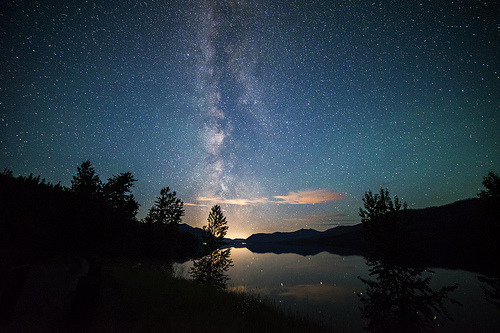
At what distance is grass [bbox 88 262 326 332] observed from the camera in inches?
217

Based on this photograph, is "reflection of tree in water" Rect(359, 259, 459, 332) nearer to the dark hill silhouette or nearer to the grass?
the dark hill silhouette

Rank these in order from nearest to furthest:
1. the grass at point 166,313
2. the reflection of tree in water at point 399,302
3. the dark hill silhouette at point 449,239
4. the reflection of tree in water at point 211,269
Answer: the grass at point 166,313 → the reflection of tree in water at point 399,302 → the dark hill silhouette at point 449,239 → the reflection of tree in water at point 211,269

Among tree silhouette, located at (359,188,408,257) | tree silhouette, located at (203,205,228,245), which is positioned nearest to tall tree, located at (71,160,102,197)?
tree silhouette, located at (203,205,228,245)

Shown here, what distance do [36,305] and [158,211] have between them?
1601 inches

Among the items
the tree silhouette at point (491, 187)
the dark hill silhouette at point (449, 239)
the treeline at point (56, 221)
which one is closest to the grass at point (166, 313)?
the treeline at point (56, 221)

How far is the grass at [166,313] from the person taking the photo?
5512 mm

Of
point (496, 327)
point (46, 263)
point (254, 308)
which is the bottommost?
point (496, 327)

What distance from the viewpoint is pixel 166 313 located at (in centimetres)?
652

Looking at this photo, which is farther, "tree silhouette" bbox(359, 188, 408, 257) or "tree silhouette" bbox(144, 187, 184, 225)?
"tree silhouette" bbox(144, 187, 184, 225)

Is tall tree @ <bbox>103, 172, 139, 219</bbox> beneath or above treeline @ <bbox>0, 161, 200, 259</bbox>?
above

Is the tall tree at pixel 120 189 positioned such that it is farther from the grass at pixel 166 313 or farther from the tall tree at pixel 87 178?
the grass at pixel 166 313

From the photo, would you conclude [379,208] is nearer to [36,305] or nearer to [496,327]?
[36,305]

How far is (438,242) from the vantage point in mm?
109250

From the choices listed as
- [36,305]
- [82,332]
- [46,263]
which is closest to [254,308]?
[82,332]
